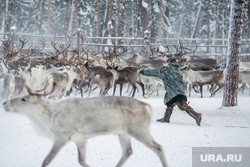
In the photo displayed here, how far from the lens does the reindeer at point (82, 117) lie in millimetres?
3010

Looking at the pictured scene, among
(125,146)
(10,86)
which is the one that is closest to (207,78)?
(10,86)

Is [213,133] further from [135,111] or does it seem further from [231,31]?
[231,31]

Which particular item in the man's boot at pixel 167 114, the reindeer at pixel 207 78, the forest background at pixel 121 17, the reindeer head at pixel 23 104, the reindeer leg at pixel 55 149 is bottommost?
the man's boot at pixel 167 114

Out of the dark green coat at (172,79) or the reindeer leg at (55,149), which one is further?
the dark green coat at (172,79)

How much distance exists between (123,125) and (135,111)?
0.65 ft

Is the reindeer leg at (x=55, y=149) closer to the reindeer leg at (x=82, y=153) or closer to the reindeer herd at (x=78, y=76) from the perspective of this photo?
the reindeer leg at (x=82, y=153)

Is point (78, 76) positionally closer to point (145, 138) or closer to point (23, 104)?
point (23, 104)

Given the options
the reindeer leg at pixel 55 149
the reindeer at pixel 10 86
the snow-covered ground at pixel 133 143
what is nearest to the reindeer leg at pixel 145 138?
the snow-covered ground at pixel 133 143

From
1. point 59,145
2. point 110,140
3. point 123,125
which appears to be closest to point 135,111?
point 123,125

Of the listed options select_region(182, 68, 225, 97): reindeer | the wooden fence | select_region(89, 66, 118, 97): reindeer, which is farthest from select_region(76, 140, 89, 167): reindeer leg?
the wooden fence

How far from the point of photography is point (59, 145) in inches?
114

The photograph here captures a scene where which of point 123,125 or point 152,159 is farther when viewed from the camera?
point 152,159

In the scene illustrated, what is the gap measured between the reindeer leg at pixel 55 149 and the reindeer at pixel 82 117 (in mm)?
52

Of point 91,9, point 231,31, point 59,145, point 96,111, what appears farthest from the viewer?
point 91,9
